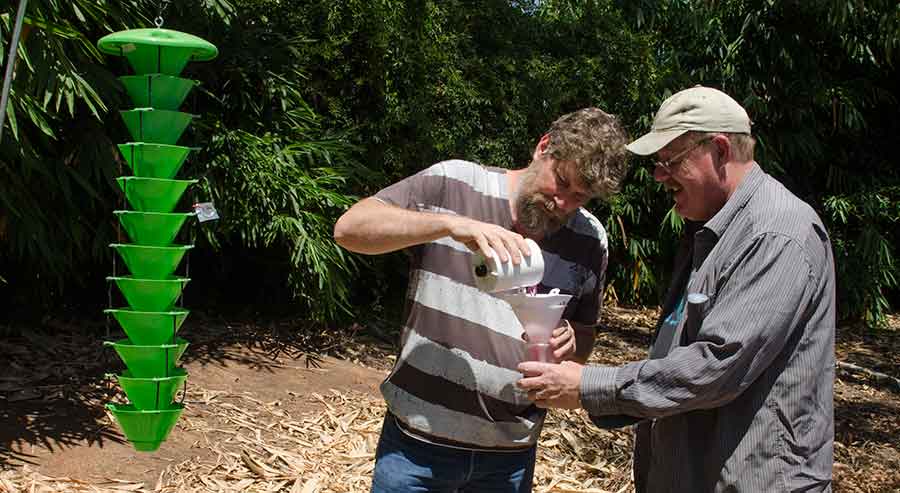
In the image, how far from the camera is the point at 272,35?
552 cm

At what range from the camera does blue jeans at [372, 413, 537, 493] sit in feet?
6.41

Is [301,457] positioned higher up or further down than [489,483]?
further down

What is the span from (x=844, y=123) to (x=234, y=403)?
6.00 metres

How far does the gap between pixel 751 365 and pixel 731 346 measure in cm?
6

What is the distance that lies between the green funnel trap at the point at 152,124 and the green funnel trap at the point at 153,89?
0.11ft

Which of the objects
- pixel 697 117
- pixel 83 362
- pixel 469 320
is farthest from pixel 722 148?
pixel 83 362

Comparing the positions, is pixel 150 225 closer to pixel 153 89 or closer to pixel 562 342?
pixel 153 89

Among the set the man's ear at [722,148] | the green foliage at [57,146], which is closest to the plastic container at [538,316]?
the man's ear at [722,148]

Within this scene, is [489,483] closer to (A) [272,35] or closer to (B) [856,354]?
(A) [272,35]

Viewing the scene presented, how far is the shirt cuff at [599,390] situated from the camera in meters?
1.69

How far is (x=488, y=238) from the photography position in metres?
1.74

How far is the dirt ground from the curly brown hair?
7.50 feet

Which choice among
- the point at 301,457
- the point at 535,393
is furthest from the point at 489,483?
the point at 301,457

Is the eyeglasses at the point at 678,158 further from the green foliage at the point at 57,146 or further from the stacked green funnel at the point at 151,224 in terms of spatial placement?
the green foliage at the point at 57,146
